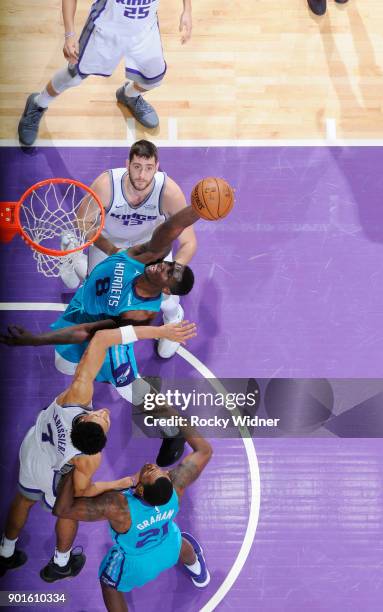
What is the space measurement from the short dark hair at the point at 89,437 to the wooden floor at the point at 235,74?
139 inches

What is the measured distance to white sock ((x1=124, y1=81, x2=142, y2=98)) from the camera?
7772mm

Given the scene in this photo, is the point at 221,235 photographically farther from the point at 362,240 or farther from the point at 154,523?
the point at 154,523

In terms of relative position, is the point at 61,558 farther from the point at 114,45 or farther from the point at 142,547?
the point at 114,45

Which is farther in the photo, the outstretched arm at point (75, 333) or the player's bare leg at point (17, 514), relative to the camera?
the player's bare leg at point (17, 514)

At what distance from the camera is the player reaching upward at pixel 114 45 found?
704 cm

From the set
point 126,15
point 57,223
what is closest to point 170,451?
point 57,223

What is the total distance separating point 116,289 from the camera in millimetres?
6137

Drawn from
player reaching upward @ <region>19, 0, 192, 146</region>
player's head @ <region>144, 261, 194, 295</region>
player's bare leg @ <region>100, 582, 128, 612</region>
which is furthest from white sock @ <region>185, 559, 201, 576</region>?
player reaching upward @ <region>19, 0, 192, 146</region>

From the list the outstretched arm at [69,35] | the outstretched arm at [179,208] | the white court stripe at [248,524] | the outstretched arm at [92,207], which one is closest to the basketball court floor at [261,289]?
the white court stripe at [248,524]

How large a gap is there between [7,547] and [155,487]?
68.6 inches

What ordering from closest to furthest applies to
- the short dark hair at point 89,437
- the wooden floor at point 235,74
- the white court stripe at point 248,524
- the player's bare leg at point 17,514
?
the short dark hair at point 89,437 → the player's bare leg at point 17,514 → the white court stripe at point 248,524 → the wooden floor at point 235,74

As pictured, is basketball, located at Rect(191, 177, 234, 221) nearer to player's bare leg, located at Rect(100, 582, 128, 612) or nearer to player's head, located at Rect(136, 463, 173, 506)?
player's head, located at Rect(136, 463, 173, 506)

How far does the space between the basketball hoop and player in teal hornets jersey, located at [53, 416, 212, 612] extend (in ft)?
6.83

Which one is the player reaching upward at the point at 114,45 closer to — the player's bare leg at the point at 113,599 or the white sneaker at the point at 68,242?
the white sneaker at the point at 68,242
